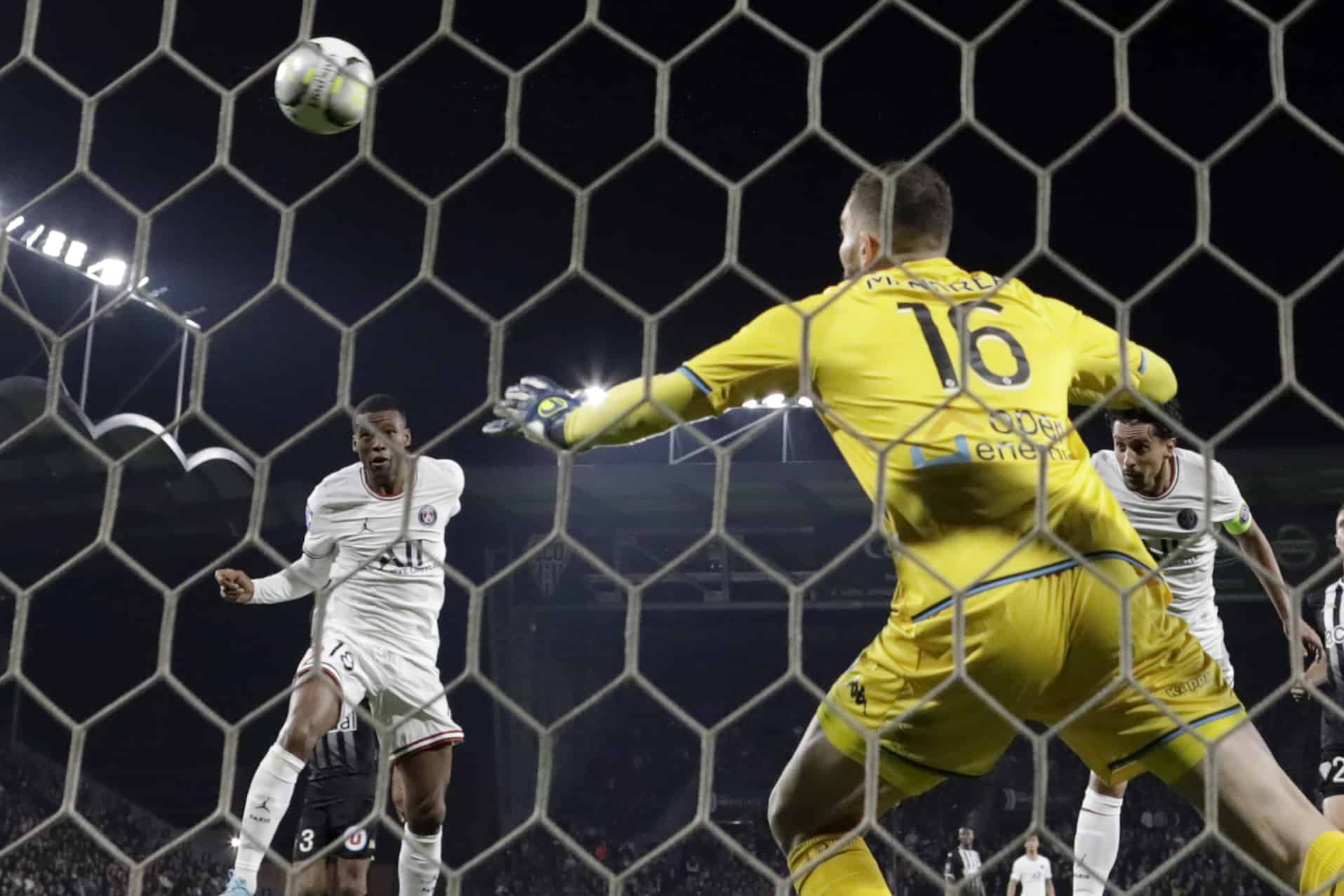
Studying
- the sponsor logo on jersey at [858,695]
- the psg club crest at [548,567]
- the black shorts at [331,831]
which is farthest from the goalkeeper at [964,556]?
the psg club crest at [548,567]

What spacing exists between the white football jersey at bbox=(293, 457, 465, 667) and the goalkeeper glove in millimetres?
1639

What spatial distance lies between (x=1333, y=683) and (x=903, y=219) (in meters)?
2.81

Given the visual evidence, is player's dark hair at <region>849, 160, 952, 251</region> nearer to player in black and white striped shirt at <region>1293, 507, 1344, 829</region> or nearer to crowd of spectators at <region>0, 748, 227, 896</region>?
player in black and white striped shirt at <region>1293, 507, 1344, 829</region>

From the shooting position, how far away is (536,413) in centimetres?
190

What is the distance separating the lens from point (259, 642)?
13875 millimetres

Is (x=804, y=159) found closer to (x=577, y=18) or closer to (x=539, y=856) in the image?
(x=577, y=18)

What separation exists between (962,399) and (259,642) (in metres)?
12.9

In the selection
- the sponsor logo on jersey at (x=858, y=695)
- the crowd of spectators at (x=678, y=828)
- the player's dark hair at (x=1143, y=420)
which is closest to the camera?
the sponsor logo on jersey at (x=858, y=695)

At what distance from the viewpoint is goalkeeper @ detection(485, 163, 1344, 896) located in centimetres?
184

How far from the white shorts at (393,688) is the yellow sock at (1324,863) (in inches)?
83.5

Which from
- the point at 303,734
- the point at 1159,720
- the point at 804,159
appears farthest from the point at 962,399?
the point at 804,159

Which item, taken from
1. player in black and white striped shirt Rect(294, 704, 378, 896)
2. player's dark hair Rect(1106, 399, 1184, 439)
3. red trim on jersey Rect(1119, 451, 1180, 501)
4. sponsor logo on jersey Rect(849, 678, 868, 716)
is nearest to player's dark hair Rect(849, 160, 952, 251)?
sponsor logo on jersey Rect(849, 678, 868, 716)

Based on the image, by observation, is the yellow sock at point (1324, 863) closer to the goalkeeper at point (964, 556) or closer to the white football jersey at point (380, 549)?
the goalkeeper at point (964, 556)

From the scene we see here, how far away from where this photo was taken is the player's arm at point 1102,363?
2.01 metres
